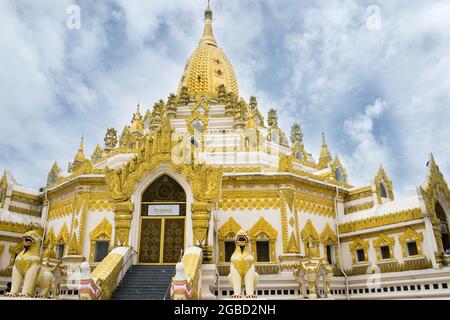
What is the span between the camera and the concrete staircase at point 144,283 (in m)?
14.6

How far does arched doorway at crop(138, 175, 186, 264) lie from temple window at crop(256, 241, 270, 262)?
5.13 metres

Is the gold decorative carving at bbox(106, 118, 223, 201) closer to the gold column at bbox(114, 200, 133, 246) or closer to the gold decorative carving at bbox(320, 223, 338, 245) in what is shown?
the gold column at bbox(114, 200, 133, 246)

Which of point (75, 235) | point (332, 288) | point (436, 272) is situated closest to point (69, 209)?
point (75, 235)

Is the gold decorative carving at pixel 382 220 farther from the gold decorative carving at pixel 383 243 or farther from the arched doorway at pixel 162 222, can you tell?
the arched doorway at pixel 162 222

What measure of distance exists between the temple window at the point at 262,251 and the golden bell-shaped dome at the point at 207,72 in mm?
18457

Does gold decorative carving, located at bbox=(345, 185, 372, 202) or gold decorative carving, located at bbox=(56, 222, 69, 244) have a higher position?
gold decorative carving, located at bbox=(345, 185, 372, 202)

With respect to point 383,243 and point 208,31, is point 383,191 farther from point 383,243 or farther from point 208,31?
point 208,31

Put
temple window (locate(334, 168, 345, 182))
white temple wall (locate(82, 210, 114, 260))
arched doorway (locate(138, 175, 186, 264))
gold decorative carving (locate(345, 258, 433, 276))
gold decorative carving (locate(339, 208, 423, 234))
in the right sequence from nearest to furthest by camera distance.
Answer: arched doorway (locate(138, 175, 186, 264)) → gold decorative carving (locate(345, 258, 433, 276)) → gold decorative carving (locate(339, 208, 423, 234)) → white temple wall (locate(82, 210, 114, 260)) → temple window (locate(334, 168, 345, 182))

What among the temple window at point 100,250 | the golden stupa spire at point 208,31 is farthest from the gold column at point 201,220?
the golden stupa spire at point 208,31

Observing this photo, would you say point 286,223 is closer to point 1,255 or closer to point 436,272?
point 436,272

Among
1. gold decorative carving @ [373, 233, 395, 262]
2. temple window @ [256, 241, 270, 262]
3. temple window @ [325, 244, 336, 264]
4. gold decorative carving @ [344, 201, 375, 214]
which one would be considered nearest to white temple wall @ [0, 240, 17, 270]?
temple window @ [256, 241, 270, 262]

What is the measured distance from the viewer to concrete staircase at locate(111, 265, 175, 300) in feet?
48.1
